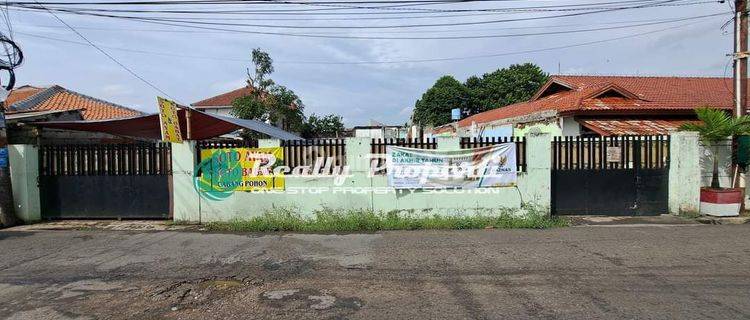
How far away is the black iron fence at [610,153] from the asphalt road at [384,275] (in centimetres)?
186

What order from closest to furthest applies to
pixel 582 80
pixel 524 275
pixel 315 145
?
pixel 524 275 → pixel 315 145 → pixel 582 80

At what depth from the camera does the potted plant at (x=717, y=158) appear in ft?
32.5

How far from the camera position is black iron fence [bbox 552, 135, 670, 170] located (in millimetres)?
10266

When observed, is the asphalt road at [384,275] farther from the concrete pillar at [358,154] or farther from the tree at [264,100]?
the tree at [264,100]

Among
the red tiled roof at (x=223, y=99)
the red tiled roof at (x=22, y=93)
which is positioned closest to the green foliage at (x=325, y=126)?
the red tiled roof at (x=223, y=99)

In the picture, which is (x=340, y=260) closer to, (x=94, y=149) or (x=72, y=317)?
(x=72, y=317)

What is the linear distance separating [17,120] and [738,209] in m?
18.2

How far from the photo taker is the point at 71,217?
34.4 ft

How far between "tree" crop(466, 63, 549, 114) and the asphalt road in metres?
46.1

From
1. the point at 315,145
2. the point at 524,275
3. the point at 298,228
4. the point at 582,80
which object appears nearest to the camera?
the point at 524,275

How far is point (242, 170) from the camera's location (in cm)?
998

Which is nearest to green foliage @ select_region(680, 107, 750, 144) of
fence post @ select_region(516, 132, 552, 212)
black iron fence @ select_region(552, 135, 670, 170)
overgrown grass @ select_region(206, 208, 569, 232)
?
black iron fence @ select_region(552, 135, 670, 170)

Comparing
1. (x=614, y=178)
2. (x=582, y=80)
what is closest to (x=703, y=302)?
(x=614, y=178)

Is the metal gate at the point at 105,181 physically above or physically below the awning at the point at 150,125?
below
